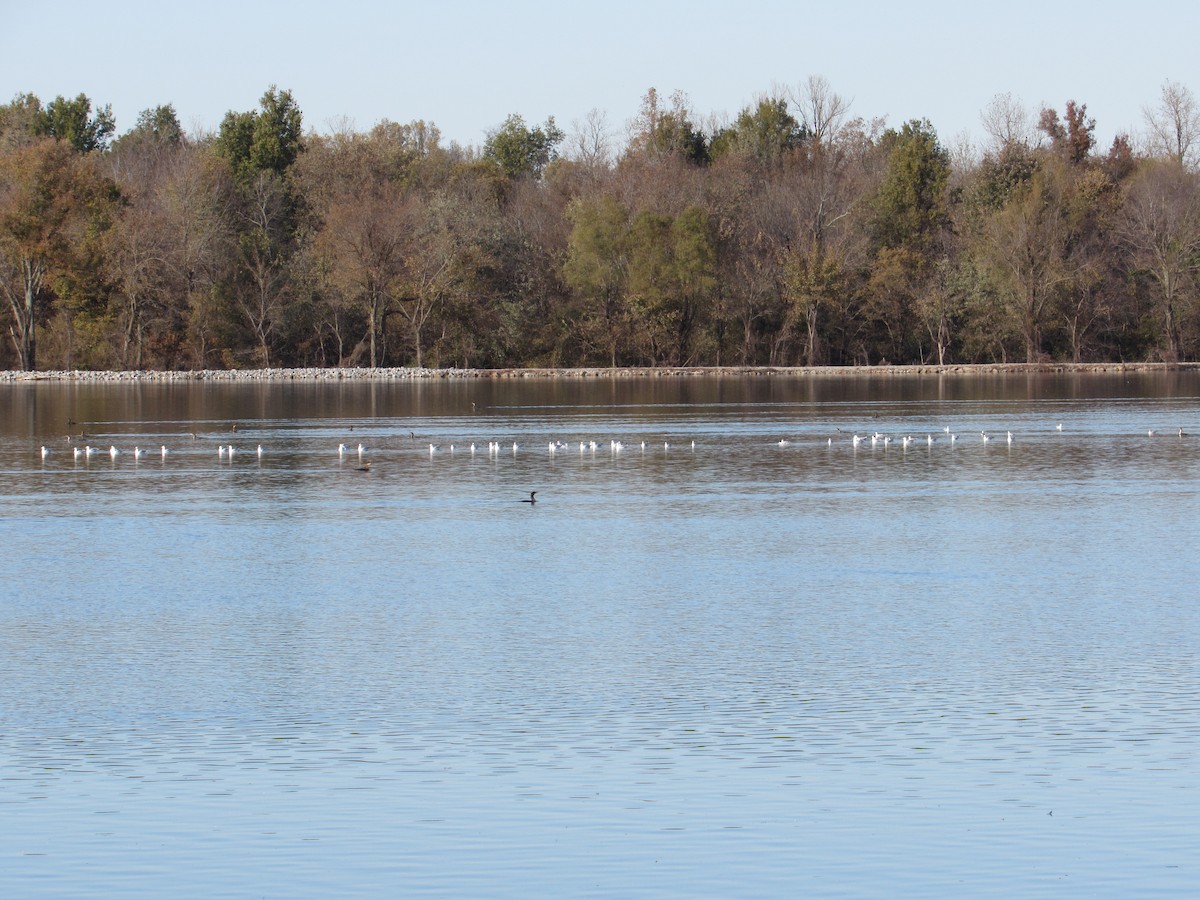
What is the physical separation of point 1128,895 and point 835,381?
266 feet

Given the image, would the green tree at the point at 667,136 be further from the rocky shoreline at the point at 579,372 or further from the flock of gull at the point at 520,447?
the flock of gull at the point at 520,447

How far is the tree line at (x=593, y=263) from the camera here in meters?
97.4

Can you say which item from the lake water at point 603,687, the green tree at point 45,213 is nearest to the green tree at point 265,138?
the green tree at point 45,213

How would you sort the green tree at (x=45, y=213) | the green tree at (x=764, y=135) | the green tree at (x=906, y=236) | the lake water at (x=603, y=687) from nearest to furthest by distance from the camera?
the lake water at (x=603, y=687) → the green tree at (x=45, y=213) → the green tree at (x=906, y=236) → the green tree at (x=764, y=135)

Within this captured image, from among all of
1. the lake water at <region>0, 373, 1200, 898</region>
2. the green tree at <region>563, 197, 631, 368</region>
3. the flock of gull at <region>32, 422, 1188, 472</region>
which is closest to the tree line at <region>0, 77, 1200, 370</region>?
the green tree at <region>563, 197, 631, 368</region>

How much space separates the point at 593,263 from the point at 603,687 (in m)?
87.3

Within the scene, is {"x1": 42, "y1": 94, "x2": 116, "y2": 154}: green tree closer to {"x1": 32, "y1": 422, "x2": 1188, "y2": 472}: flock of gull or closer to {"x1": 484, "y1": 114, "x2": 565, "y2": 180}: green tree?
{"x1": 484, "y1": 114, "x2": 565, "y2": 180}: green tree

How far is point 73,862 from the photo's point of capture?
10.3 m

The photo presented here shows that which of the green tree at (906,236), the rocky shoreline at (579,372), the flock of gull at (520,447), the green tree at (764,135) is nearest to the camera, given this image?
the flock of gull at (520,447)

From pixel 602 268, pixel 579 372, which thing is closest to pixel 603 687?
pixel 602 268

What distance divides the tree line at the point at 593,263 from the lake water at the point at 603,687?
6556 cm

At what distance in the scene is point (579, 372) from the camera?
10344 cm

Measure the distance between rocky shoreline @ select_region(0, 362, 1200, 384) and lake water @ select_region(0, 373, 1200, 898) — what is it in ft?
213

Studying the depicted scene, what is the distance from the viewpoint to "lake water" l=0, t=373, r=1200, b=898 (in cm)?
1041
